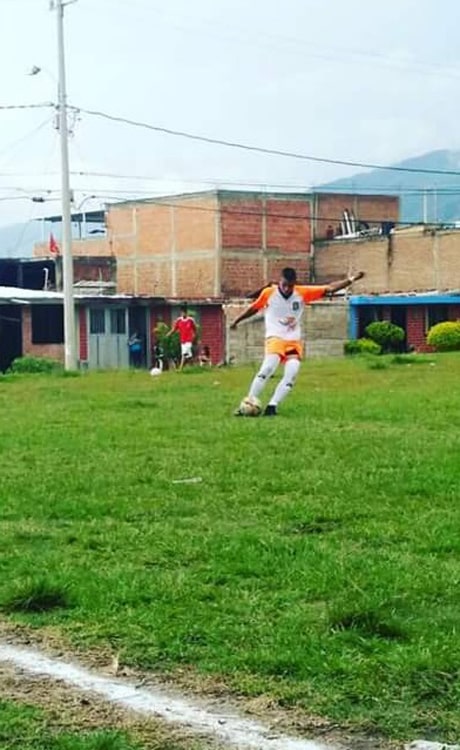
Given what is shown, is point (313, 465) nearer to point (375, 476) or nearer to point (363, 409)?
point (375, 476)

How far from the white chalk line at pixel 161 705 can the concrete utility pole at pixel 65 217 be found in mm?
32251

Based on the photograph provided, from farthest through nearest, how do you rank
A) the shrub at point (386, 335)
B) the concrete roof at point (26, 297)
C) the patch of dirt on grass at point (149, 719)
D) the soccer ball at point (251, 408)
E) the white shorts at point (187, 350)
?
1. the concrete roof at point (26, 297)
2. the shrub at point (386, 335)
3. the white shorts at point (187, 350)
4. the soccer ball at point (251, 408)
5. the patch of dirt on grass at point (149, 719)

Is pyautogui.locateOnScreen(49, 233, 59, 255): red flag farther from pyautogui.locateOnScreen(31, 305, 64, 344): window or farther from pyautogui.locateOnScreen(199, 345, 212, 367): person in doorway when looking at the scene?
pyautogui.locateOnScreen(199, 345, 212, 367): person in doorway

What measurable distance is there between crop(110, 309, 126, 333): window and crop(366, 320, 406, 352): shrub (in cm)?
985

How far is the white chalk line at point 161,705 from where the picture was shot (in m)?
4.80

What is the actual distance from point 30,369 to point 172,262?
25.1 m

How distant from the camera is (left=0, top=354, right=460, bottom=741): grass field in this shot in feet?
18.1

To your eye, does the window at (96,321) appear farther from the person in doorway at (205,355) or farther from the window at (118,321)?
the person in doorway at (205,355)

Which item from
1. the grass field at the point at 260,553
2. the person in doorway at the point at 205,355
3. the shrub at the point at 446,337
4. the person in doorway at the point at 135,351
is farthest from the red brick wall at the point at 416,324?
the grass field at the point at 260,553

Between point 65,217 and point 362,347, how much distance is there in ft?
35.0

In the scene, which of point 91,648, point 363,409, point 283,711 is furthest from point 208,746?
point 363,409

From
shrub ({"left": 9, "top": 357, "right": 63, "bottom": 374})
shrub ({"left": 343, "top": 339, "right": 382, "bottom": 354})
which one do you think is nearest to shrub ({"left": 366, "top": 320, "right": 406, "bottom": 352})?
shrub ({"left": 343, "top": 339, "right": 382, "bottom": 354})

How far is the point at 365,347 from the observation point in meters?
44.3

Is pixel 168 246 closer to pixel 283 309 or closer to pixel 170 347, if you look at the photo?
pixel 170 347
